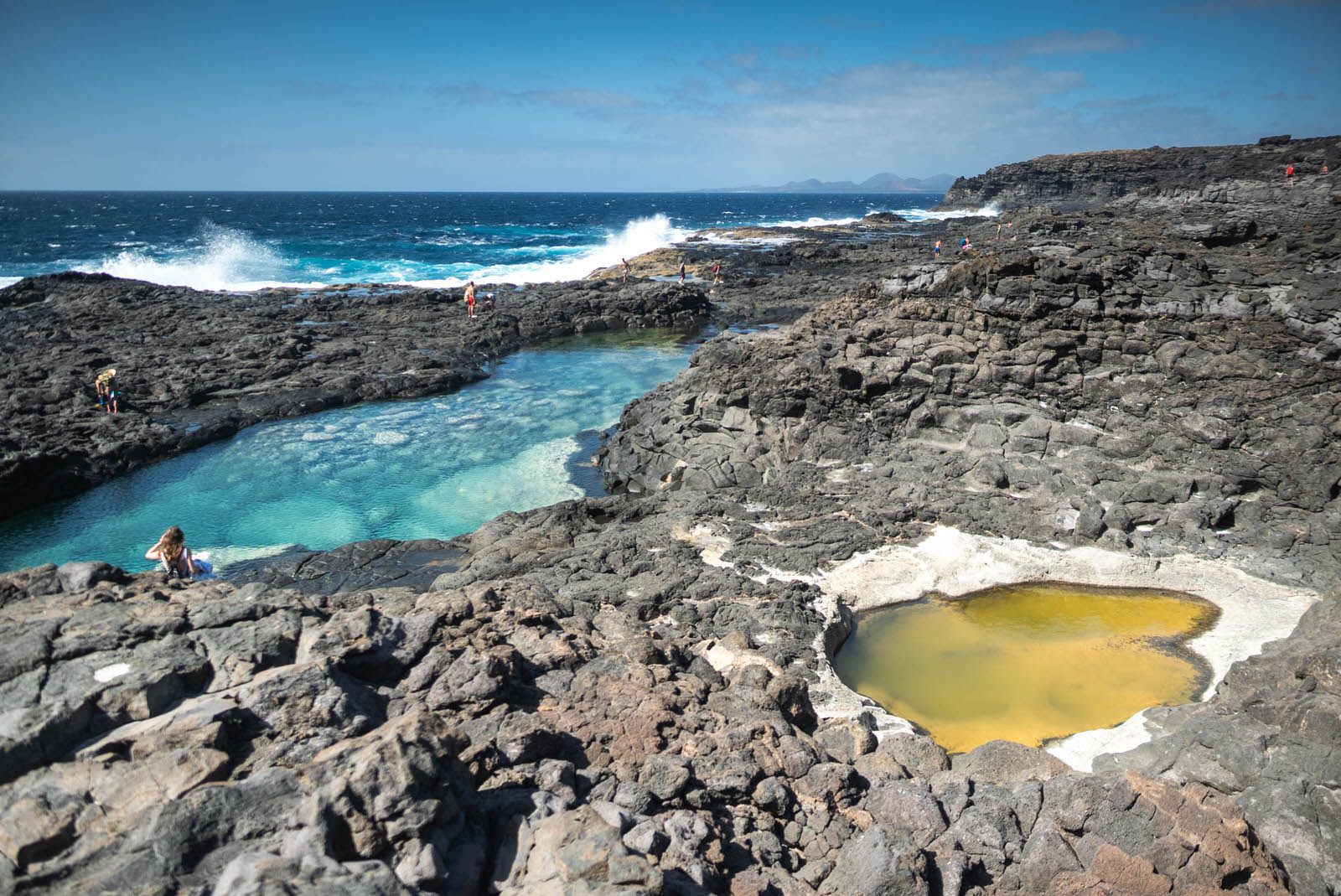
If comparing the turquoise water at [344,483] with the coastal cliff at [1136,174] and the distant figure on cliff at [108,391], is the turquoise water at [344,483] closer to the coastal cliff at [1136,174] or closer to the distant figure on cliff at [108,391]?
the distant figure on cliff at [108,391]

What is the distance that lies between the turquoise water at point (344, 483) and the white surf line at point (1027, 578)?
732 cm

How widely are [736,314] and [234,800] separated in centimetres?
3640

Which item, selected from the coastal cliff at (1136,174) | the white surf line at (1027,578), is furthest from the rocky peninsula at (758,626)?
the coastal cliff at (1136,174)

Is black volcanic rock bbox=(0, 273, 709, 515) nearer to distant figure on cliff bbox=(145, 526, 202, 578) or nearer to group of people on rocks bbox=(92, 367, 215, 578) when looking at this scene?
group of people on rocks bbox=(92, 367, 215, 578)

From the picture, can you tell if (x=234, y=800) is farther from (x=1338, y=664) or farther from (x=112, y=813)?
(x=1338, y=664)

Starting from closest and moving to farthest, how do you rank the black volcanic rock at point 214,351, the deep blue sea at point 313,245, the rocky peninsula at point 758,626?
the rocky peninsula at point 758,626 < the black volcanic rock at point 214,351 < the deep blue sea at point 313,245

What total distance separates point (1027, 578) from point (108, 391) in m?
24.4

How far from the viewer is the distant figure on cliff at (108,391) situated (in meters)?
21.5

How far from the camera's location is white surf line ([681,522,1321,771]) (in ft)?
33.8

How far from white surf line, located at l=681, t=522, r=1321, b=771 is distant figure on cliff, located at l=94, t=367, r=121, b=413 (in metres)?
18.8

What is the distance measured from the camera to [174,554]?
1008cm

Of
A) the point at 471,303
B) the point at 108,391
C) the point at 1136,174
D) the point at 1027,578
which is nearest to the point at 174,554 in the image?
the point at 1027,578

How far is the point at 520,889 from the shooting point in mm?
4410

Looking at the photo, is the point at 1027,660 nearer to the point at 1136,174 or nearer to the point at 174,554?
the point at 174,554
